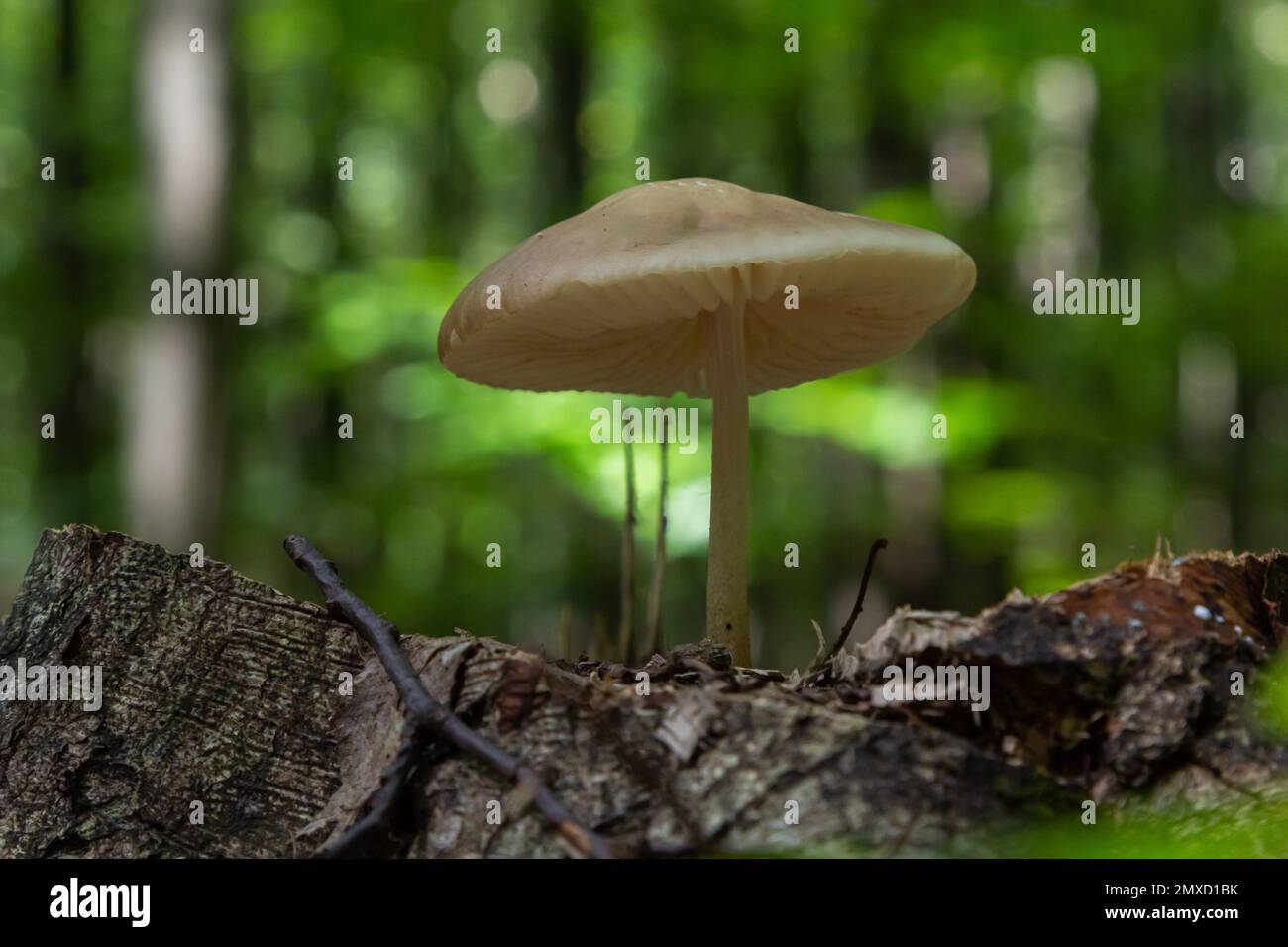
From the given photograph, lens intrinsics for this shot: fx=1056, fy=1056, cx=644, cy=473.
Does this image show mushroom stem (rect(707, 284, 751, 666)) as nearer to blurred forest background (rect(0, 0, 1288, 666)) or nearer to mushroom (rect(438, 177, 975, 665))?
mushroom (rect(438, 177, 975, 665))

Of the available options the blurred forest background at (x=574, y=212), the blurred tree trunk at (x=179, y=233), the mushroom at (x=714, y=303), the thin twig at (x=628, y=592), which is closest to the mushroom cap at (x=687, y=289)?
the mushroom at (x=714, y=303)

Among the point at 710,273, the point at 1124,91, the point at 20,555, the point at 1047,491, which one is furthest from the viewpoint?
the point at 20,555

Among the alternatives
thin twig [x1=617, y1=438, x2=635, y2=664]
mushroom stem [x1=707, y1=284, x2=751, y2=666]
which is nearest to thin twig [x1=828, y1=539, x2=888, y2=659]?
mushroom stem [x1=707, y1=284, x2=751, y2=666]

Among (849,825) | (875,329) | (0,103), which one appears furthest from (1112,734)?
(0,103)

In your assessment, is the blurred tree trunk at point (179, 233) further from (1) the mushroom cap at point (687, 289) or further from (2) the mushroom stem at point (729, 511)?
(2) the mushroom stem at point (729, 511)

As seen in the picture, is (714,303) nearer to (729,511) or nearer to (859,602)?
(729,511)

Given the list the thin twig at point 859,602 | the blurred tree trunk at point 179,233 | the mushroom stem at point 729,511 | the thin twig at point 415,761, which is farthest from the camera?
the blurred tree trunk at point 179,233
